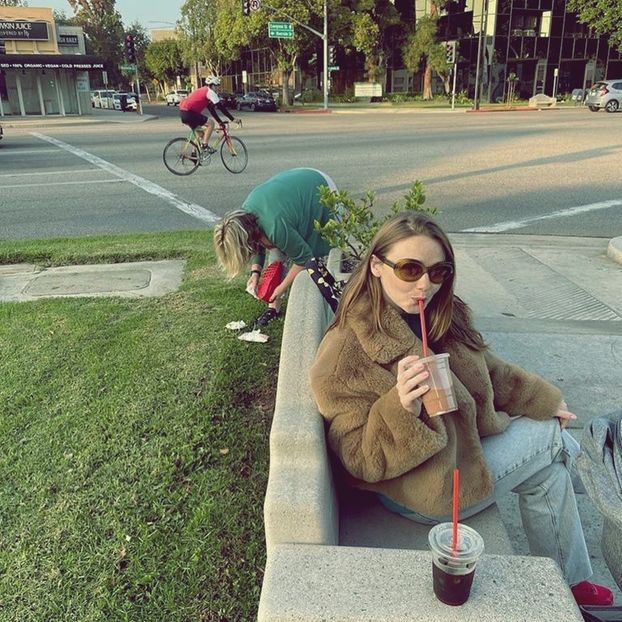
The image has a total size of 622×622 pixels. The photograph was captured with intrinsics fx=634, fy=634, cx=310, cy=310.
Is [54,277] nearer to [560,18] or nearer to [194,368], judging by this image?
[194,368]

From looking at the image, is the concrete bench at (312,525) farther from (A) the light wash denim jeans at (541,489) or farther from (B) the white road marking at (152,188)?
(B) the white road marking at (152,188)

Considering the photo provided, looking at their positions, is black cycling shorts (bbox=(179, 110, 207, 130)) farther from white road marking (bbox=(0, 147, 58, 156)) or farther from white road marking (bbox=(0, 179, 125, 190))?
white road marking (bbox=(0, 147, 58, 156))

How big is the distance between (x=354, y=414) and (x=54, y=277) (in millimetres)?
4873

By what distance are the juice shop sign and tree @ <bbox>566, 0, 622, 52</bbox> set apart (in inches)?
1364

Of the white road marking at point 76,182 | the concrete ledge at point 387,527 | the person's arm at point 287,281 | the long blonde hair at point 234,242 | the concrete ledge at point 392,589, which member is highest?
the long blonde hair at point 234,242

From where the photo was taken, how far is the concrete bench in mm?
1424

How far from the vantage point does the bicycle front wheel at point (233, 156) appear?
1207 centimetres

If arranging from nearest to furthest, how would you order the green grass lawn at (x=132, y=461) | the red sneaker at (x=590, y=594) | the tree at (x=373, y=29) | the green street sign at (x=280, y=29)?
the red sneaker at (x=590, y=594)
the green grass lawn at (x=132, y=461)
the green street sign at (x=280, y=29)
the tree at (x=373, y=29)

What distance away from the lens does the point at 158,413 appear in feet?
11.3

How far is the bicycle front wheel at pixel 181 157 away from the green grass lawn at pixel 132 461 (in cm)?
748

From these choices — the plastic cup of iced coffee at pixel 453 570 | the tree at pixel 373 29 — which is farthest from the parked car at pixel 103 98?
the plastic cup of iced coffee at pixel 453 570

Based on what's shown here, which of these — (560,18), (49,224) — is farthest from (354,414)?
(560,18)

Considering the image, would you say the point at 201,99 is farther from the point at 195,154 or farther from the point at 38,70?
the point at 38,70

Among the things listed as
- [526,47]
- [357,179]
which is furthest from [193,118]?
[526,47]
